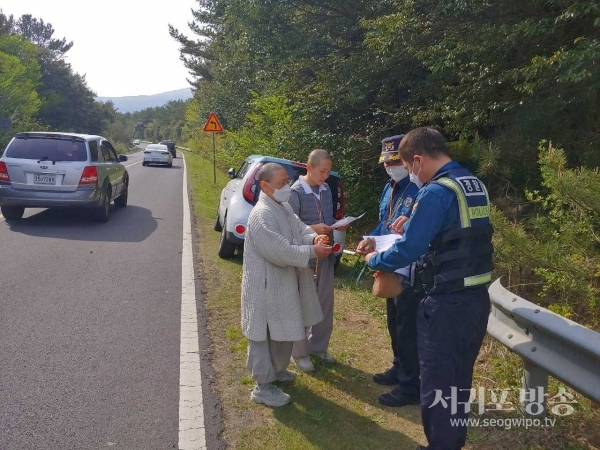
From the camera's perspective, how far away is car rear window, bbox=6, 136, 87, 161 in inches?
418

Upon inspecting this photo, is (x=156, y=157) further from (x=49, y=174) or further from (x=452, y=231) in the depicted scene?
(x=452, y=231)

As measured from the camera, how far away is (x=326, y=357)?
16.1ft

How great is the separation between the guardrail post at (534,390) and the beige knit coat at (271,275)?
1495 millimetres

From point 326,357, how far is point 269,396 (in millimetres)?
927

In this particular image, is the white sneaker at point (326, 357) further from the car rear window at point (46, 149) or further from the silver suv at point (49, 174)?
the car rear window at point (46, 149)

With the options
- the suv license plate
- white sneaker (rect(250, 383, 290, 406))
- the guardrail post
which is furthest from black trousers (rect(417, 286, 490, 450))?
the suv license plate

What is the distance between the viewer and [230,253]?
28.6 feet

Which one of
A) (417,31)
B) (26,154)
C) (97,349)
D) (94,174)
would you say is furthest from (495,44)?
(26,154)

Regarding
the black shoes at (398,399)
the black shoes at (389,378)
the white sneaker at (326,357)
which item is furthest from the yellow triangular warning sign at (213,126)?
the black shoes at (398,399)

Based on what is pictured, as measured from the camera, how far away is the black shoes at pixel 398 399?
4180 millimetres

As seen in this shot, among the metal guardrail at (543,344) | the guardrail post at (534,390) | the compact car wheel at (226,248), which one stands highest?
the metal guardrail at (543,344)

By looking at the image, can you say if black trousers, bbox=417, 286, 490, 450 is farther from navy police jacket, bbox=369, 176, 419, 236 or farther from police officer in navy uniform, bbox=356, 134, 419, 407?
navy police jacket, bbox=369, 176, 419, 236

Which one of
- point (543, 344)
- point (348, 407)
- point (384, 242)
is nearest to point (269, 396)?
point (348, 407)

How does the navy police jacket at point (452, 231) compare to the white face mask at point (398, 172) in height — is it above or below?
below
